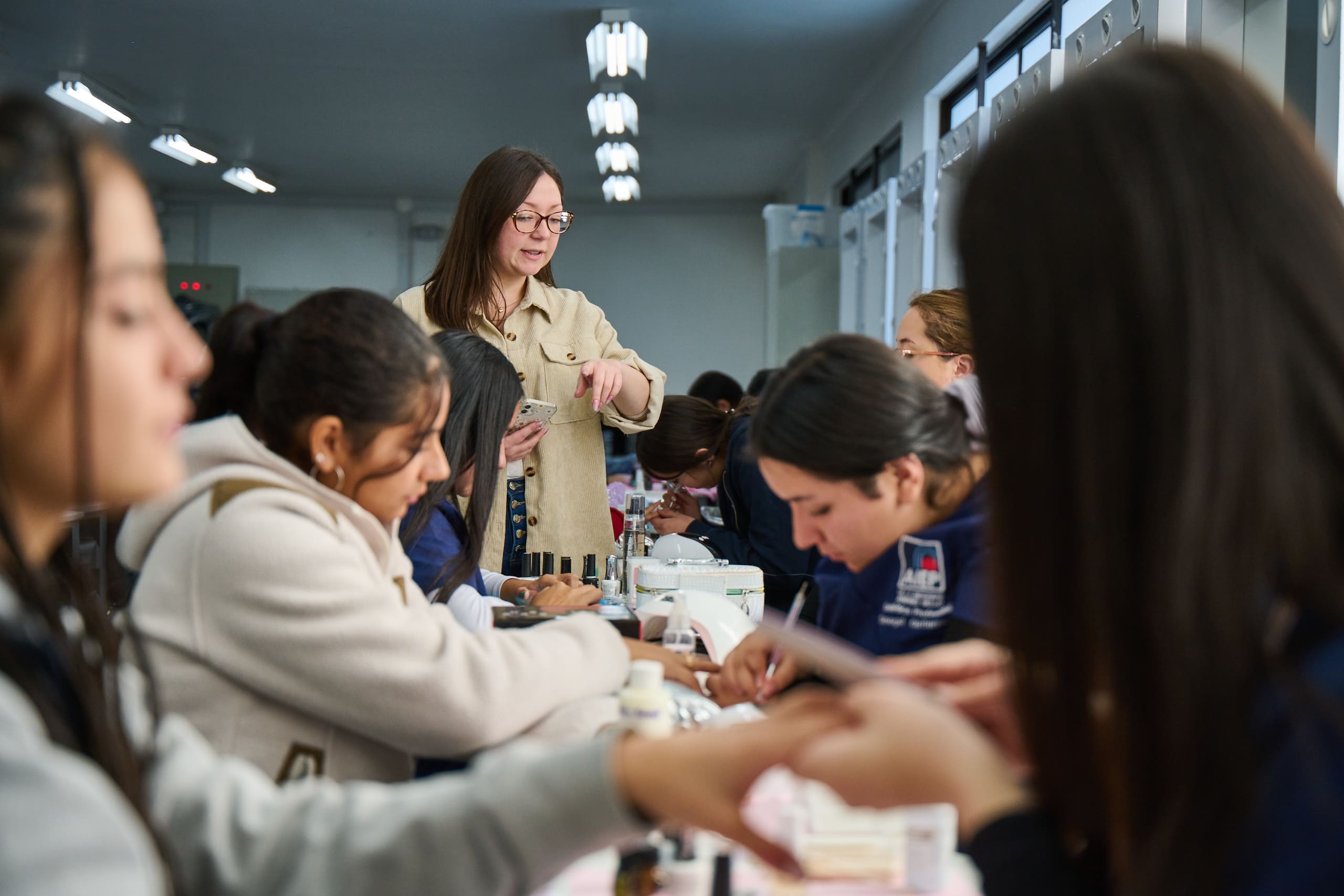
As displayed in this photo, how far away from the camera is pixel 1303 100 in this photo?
98.7 inches

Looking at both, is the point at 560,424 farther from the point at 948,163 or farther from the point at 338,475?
the point at 948,163

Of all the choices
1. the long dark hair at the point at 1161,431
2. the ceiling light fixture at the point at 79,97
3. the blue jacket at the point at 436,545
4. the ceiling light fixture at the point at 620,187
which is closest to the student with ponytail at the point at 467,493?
the blue jacket at the point at 436,545

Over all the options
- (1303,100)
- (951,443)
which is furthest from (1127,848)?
(1303,100)

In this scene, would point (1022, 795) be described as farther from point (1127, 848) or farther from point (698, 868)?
point (698, 868)

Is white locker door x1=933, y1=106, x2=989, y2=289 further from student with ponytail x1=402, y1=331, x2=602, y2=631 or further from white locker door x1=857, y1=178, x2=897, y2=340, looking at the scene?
student with ponytail x1=402, y1=331, x2=602, y2=631

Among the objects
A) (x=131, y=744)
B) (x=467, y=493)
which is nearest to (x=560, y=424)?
(x=467, y=493)

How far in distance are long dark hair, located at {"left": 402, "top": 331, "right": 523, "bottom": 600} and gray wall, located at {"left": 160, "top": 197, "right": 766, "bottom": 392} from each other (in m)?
8.45

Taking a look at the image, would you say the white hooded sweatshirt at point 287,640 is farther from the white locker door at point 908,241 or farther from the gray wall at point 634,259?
the gray wall at point 634,259

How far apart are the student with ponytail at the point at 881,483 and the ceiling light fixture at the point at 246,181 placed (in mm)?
8373

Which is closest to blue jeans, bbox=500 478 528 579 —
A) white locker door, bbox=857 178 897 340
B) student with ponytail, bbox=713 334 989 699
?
student with ponytail, bbox=713 334 989 699

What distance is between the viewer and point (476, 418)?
2.15m

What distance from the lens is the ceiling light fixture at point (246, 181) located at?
8.83m

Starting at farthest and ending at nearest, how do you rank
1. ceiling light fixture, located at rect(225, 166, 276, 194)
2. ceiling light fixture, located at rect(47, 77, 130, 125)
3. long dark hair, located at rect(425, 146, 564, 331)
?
ceiling light fixture, located at rect(225, 166, 276, 194)
ceiling light fixture, located at rect(47, 77, 130, 125)
long dark hair, located at rect(425, 146, 564, 331)

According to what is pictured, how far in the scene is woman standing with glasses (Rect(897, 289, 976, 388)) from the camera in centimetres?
261
